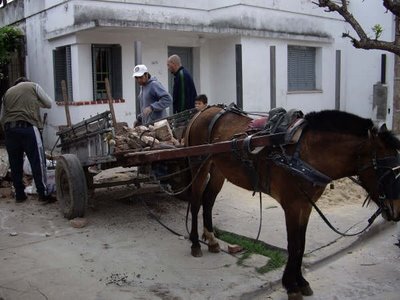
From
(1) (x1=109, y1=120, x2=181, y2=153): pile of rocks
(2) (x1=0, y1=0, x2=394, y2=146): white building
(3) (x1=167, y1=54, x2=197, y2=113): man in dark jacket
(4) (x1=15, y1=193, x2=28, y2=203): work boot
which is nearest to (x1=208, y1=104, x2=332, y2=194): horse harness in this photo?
(1) (x1=109, y1=120, x2=181, y2=153): pile of rocks

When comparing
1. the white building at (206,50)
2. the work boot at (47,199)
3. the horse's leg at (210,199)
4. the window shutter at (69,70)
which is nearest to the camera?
the horse's leg at (210,199)

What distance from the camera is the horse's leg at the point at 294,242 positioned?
418 cm

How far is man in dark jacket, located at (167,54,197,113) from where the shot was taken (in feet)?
23.0

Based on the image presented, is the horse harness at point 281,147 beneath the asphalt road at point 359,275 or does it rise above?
above

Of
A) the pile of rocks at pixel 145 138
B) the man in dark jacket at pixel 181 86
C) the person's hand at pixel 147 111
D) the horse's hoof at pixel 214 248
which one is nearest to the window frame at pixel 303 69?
the man in dark jacket at pixel 181 86

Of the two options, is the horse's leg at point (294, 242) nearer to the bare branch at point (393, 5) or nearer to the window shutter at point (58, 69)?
the bare branch at point (393, 5)

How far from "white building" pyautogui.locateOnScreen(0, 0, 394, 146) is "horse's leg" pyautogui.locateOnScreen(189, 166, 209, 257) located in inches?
229

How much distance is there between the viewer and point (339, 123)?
159 inches

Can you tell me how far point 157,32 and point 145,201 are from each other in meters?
5.52

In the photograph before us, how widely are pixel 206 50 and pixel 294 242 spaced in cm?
968

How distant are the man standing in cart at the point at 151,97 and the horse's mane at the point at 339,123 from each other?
2.85 metres

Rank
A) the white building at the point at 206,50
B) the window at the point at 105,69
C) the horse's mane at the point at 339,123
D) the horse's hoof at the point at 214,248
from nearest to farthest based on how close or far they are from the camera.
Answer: the horse's mane at the point at 339,123 → the horse's hoof at the point at 214,248 → the white building at the point at 206,50 → the window at the point at 105,69

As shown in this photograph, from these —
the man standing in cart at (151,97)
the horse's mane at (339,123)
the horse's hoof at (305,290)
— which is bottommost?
the horse's hoof at (305,290)

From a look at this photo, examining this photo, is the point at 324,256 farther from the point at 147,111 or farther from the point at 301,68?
the point at 301,68
